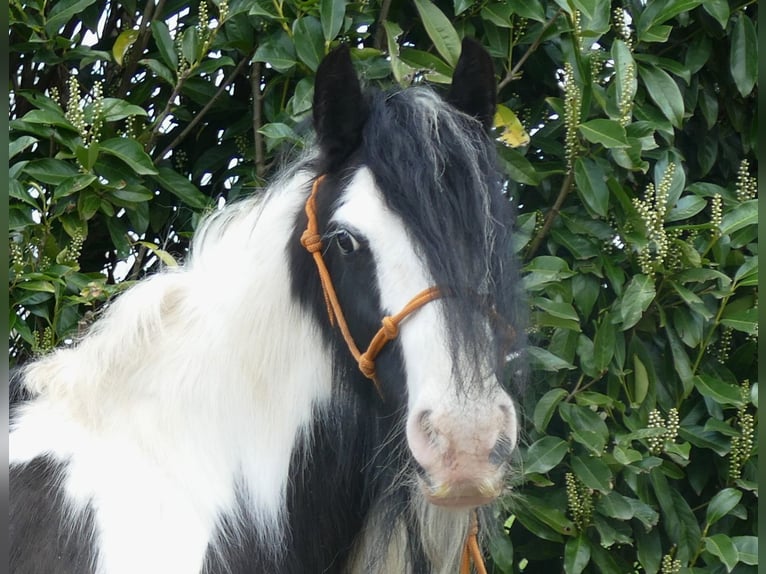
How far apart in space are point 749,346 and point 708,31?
85 cm

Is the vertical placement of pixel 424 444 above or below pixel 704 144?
above

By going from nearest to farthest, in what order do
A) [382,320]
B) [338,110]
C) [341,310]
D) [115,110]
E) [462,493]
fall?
[462,493] < [382,320] < [341,310] < [338,110] < [115,110]

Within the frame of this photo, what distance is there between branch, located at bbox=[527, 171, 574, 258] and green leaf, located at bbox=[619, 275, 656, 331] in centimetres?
29

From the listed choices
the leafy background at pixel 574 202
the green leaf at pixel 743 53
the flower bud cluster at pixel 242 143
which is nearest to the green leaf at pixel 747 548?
the leafy background at pixel 574 202

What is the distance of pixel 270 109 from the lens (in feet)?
8.78

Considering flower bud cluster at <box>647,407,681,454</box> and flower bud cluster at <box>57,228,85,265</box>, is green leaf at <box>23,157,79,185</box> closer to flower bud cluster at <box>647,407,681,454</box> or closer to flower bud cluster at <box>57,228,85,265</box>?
flower bud cluster at <box>57,228,85,265</box>

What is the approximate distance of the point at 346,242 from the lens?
173cm

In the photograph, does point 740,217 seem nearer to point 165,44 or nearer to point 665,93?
point 665,93

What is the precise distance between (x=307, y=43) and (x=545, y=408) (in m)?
1.08

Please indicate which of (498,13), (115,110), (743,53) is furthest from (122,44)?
(743,53)

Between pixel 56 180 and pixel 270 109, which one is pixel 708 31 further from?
pixel 56 180

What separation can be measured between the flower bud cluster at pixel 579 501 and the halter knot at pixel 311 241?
3.28ft

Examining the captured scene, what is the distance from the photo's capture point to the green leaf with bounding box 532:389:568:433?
240 centimetres

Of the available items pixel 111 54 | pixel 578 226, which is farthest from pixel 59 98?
pixel 578 226
